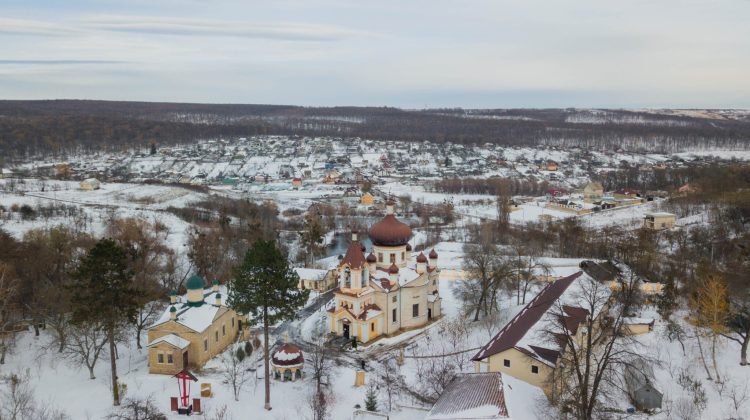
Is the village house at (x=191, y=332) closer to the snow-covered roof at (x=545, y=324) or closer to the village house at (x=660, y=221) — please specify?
the snow-covered roof at (x=545, y=324)

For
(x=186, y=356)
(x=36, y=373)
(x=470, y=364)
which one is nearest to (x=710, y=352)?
(x=470, y=364)

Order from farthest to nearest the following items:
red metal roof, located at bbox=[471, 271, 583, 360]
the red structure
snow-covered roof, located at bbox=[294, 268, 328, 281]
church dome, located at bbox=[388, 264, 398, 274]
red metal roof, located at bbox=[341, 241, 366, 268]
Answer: snow-covered roof, located at bbox=[294, 268, 328, 281] → church dome, located at bbox=[388, 264, 398, 274] → red metal roof, located at bbox=[341, 241, 366, 268] → red metal roof, located at bbox=[471, 271, 583, 360] → the red structure

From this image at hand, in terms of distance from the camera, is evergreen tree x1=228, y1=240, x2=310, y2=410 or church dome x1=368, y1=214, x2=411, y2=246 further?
church dome x1=368, y1=214, x2=411, y2=246

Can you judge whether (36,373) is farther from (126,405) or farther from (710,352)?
(710,352)

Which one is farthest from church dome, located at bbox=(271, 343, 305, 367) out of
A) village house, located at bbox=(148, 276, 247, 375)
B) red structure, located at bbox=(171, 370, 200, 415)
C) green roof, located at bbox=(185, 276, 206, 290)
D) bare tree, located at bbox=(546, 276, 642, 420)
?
bare tree, located at bbox=(546, 276, 642, 420)

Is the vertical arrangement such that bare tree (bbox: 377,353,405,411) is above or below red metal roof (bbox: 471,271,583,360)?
below

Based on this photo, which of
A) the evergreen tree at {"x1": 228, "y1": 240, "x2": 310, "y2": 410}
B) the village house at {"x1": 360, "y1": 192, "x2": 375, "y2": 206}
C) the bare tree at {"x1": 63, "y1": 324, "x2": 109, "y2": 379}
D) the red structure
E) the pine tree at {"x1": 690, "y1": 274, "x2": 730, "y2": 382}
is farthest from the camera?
the village house at {"x1": 360, "y1": 192, "x2": 375, "y2": 206}

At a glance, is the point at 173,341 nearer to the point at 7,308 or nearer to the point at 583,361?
the point at 7,308

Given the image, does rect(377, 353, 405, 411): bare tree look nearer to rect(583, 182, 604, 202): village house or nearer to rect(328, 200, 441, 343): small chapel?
rect(328, 200, 441, 343): small chapel

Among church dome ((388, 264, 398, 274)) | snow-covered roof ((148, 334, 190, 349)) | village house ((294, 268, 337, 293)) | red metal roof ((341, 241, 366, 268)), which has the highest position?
red metal roof ((341, 241, 366, 268))
